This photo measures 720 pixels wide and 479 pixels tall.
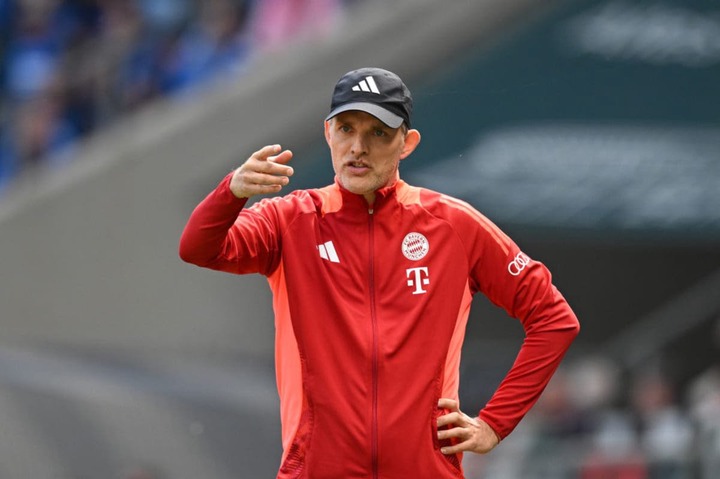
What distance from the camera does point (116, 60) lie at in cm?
1206

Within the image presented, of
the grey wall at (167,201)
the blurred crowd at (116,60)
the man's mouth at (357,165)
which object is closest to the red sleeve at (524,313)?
the man's mouth at (357,165)

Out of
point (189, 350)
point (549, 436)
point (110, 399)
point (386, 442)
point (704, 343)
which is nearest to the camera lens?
point (386, 442)

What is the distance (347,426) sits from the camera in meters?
4.22

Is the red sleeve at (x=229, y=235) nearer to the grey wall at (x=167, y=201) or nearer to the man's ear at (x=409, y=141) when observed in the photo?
the man's ear at (x=409, y=141)

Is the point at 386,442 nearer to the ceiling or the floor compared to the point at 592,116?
nearer to the floor

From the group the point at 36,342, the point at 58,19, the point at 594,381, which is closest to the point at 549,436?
the point at 594,381

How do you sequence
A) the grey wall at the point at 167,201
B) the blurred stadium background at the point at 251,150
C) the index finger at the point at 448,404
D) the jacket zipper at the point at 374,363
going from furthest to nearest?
the grey wall at the point at 167,201, the blurred stadium background at the point at 251,150, the index finger at the point at 448,404, the jacket zipper at the point at 374,363

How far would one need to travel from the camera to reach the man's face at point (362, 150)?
170 inches

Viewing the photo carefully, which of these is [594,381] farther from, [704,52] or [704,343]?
[704,52]

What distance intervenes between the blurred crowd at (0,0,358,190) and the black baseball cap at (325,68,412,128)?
309 inches

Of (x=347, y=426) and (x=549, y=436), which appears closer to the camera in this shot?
(x=347, y=426)

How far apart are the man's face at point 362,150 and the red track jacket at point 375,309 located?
79 millimetres

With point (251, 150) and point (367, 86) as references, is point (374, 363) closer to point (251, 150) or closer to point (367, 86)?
point (367, 86)

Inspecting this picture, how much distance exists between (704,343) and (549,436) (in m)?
4.38
